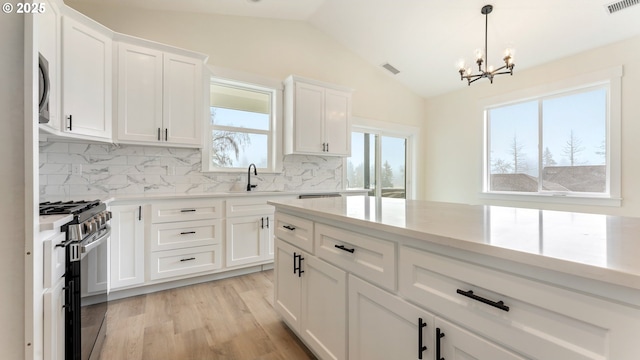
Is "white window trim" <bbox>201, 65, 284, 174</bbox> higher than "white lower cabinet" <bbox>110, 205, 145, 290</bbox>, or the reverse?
"white window trim" <bbox>201, 65, 284, 174</bbox>

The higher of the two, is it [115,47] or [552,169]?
[115,47]

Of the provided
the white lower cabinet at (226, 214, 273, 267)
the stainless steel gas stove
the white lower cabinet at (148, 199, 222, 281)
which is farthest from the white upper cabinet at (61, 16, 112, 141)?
the white lower cabinet at (226, 214, 273, 267)

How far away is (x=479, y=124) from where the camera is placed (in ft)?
15.4

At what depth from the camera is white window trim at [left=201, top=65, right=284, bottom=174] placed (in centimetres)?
336

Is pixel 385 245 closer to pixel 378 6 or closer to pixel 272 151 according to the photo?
pixel 272 151

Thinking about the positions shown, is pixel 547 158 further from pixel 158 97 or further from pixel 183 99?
pixel 158 97

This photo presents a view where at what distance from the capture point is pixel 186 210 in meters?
2.77

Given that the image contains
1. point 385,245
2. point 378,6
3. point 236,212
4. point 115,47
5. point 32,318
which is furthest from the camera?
point 378,6

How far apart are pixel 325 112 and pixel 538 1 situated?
9.01ft

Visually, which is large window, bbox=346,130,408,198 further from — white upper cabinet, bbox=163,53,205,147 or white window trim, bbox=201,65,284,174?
white upper cabinet, bbox=163,53,205,147

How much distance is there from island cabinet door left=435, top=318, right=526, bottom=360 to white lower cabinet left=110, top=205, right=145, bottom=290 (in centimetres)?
266

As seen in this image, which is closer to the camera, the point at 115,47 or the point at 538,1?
the point at 115,47

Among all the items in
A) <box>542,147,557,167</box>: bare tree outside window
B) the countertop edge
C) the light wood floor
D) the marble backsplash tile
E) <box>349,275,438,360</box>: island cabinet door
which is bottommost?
the light wood floor

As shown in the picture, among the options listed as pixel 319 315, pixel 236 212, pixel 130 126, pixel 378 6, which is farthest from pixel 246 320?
pixel 378 6
